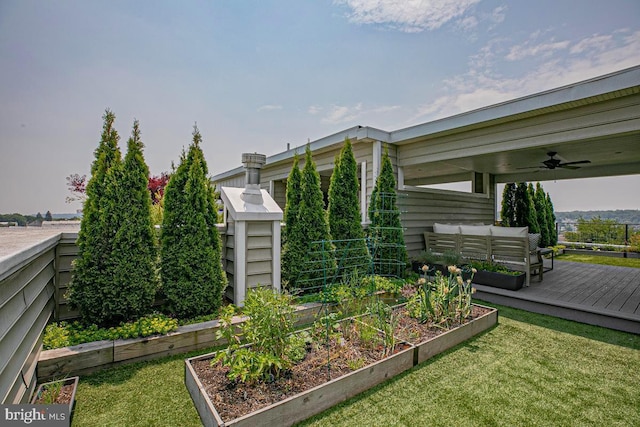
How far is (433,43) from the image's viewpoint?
219 inches

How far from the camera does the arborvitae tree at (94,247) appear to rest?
2795 millimetres

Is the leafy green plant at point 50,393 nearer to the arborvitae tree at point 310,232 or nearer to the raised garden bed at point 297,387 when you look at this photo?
the raised garden bed at point 297,387

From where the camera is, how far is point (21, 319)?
185cm

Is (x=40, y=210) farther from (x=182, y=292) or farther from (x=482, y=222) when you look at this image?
(x=482, y=222)

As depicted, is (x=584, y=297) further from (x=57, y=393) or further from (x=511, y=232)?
(x=57, y=393)

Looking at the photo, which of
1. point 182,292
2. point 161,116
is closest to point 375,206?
point 182,292

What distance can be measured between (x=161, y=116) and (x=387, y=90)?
4.59m

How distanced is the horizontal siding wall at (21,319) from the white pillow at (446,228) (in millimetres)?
6117

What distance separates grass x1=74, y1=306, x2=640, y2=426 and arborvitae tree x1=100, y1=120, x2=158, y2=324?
24.2 inches

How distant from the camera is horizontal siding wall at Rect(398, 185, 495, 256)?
6234 millimetres

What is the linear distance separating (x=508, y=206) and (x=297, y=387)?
1068 cm

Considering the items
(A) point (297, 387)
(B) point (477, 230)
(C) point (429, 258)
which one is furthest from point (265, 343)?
(B) point (477, 230)

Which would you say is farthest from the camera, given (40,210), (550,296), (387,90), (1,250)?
(387,90)

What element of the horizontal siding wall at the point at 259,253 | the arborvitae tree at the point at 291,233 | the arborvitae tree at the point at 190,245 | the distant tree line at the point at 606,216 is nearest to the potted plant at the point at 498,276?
the arborvitae tree at the point at 291,233
